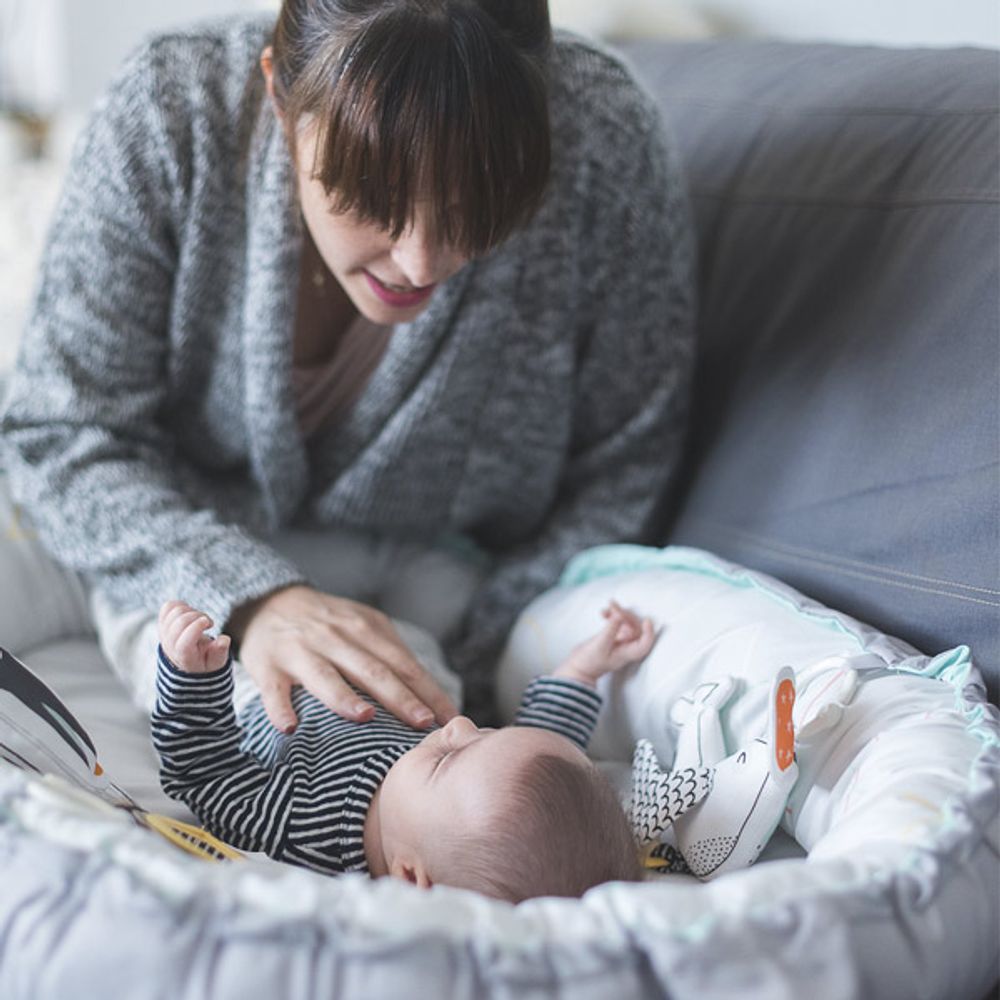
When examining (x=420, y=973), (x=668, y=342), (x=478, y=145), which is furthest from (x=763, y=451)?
(x=420, y=973)

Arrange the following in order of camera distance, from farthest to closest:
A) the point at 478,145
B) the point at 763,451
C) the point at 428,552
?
the point at 428,552 → the point at 763,451 → the point at 478,145

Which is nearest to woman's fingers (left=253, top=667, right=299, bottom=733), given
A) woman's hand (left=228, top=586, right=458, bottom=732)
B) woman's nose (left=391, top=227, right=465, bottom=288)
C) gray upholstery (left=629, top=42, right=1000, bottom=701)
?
woman's hand (left=228, top=586, right=458, bottom=732)

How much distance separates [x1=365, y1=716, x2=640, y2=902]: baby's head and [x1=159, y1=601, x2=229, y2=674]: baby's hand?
0.50ft

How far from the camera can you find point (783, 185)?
1.29 m

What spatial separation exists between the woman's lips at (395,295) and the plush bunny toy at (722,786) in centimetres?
40

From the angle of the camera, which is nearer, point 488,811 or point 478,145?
point 488,811

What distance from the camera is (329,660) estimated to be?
102cm

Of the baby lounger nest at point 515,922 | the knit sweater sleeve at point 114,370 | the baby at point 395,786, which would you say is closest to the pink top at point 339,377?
the knit sweater sleeve at point 114,370

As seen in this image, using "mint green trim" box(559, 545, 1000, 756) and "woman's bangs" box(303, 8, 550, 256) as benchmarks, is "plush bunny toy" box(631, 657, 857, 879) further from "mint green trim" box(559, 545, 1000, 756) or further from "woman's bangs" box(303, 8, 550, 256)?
"woman's bangs" box(303, 8, 550, 256)

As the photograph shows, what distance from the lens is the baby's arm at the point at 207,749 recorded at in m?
0.88

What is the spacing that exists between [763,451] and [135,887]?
79 cm

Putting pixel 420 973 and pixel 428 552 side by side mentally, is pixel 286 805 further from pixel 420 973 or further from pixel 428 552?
pixel 428 552

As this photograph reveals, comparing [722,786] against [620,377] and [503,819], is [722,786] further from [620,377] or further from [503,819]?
[620,377]

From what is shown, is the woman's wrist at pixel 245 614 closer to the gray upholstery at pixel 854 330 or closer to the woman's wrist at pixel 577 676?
the woman's wrist at pixel 577 676
